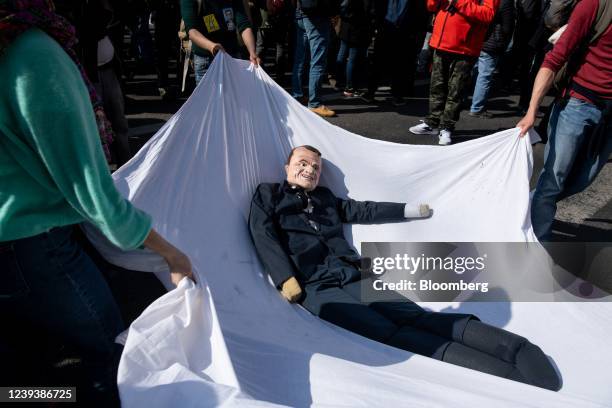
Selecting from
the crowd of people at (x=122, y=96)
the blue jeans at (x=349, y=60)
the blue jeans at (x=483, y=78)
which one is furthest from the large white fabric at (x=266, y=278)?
the blue jeans at (x=349, y=60)

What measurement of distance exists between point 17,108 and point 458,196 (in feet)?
7.10

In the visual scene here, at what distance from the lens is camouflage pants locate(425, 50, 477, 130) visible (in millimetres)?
4359

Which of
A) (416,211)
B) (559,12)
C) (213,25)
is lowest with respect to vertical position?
(416,211)

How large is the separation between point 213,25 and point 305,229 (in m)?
1.62

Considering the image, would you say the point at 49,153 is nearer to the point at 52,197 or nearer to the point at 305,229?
the point at 52,197

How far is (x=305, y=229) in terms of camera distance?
2371 millimetres

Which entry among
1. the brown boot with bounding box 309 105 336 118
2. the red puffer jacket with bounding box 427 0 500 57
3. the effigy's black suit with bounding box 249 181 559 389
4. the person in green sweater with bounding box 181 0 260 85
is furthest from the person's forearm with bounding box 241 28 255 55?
the brown boot with bounding box 309 105 336 118

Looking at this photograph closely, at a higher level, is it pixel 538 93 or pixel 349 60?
pixel 538 93

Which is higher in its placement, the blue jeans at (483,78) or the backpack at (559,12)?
→ the backpack at (559,12)

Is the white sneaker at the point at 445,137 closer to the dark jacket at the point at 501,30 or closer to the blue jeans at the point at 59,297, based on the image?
the dark jacket at the point at 501,30

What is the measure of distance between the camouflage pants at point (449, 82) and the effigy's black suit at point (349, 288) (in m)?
2.29

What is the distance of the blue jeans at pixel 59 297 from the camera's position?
107 centimetres

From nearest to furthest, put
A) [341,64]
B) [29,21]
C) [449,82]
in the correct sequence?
[29,21]
[449,82]
[341,64]

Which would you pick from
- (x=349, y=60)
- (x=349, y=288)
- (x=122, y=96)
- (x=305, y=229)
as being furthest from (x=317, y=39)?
(x=349, y=288)
